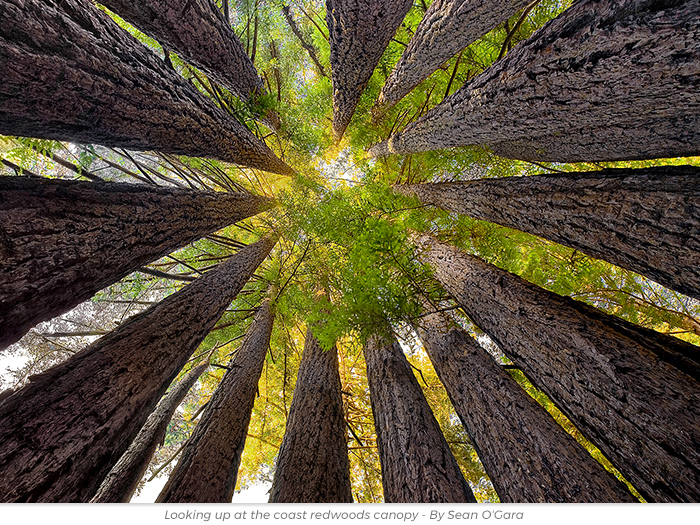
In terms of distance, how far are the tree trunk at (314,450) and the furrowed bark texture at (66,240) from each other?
254 cm

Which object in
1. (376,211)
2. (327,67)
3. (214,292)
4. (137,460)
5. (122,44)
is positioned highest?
(327,67)

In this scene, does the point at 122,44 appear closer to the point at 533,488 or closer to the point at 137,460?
the point at 137,460

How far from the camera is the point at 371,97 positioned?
7.39 m

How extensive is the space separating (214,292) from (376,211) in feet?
11.0

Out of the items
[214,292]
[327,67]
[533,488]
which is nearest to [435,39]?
[214,292]

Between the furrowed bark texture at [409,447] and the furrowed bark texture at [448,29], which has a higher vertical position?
the furrowed bark texture at [448,29]

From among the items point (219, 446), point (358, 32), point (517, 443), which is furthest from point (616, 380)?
point (358, 32)

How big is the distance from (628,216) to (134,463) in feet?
17.1

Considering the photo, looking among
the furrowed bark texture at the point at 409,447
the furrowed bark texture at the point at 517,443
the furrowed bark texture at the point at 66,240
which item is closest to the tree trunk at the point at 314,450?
the furrowed bark texture at the point at 409,447

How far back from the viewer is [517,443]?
2.40 m

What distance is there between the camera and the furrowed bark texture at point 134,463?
2928mm

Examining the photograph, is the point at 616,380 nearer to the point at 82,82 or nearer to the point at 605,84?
the point at 605,84

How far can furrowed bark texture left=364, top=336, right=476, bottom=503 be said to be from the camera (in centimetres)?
250

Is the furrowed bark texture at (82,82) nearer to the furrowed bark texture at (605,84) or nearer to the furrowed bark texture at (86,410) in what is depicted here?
the furrowed bark texture at (86,410)
